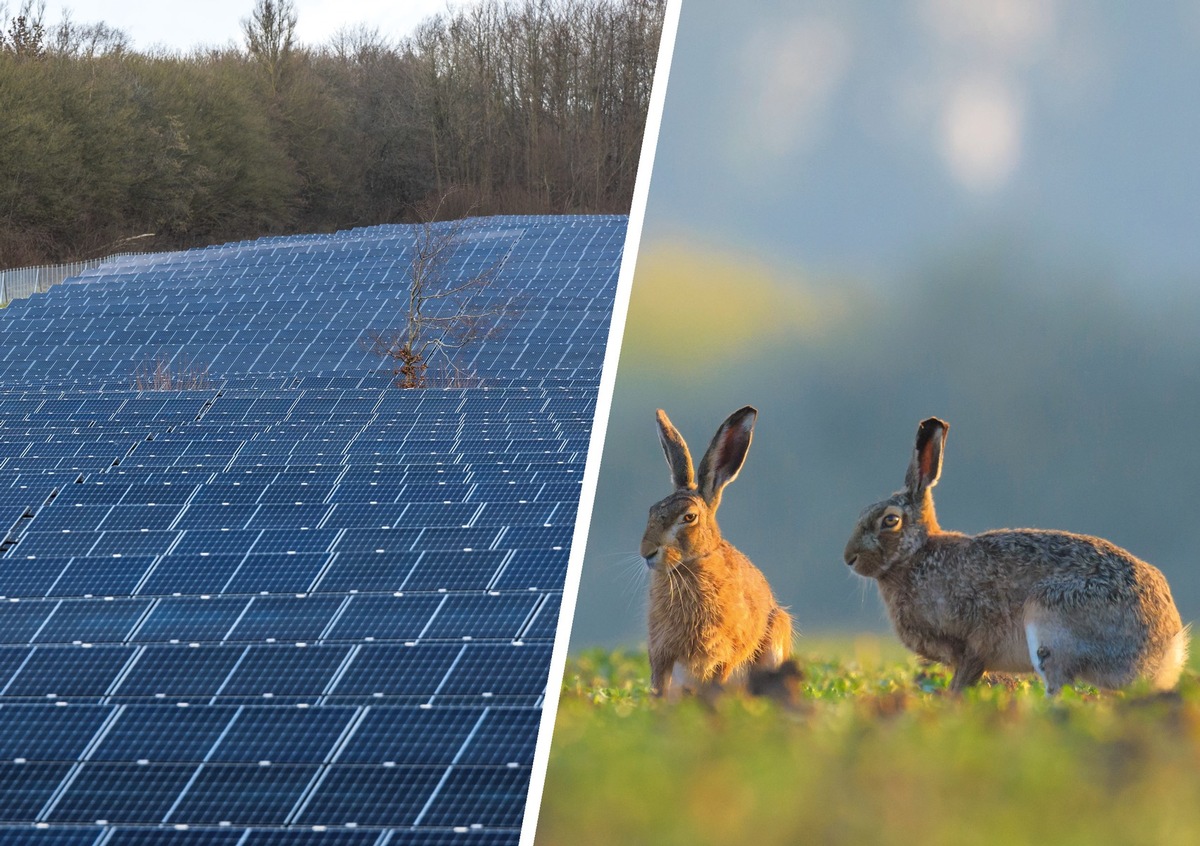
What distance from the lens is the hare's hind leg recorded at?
2668 millimetres

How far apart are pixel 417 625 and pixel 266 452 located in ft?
26.7

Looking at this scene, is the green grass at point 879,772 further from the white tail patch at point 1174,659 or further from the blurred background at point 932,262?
the blurred background at point 932,262

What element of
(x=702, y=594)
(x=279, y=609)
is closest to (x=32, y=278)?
(x=279, y=609)

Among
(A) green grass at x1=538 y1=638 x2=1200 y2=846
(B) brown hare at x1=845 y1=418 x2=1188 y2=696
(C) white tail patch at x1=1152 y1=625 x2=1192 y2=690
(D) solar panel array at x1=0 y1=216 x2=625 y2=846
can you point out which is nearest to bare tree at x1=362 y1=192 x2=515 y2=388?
(D) solar panel array at x1=0 y1=216 x2=625 y2=846

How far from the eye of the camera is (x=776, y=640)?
8.89 feet

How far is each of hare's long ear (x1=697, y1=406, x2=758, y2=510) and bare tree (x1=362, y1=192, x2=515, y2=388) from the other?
2319cm

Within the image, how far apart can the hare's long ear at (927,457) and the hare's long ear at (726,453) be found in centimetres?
32

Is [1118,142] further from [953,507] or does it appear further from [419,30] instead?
[419,30]

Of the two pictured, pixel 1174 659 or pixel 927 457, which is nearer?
pixel 1174 659

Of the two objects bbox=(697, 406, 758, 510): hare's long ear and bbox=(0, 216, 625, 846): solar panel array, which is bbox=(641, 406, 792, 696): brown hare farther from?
bbox=(0, 216, 625, 846): solar panel array

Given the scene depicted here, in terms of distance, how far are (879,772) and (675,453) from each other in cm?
82

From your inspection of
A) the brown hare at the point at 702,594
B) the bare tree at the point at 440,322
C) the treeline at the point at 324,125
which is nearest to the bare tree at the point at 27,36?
the treeline at the point at 324,125

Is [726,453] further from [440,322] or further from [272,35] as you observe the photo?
[272,35]

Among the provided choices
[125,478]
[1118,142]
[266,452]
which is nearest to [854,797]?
[1118,142]
